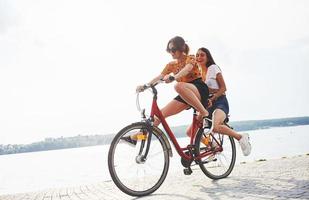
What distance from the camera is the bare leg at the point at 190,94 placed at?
239 inches

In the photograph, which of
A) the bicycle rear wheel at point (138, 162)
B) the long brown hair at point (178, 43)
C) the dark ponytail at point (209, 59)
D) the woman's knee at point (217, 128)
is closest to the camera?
the bicycle rear wheel at point (138, 162)

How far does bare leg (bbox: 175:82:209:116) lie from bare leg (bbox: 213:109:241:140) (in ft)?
1.23

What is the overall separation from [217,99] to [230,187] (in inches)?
61.4

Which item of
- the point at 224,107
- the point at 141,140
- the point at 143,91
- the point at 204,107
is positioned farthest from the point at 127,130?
the point at 224,107

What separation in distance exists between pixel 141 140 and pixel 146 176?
0.50 metres

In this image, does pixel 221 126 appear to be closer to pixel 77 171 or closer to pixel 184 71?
pixel 184 71

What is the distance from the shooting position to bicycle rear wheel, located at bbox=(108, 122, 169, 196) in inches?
214

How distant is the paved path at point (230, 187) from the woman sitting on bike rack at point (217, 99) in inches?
25.2

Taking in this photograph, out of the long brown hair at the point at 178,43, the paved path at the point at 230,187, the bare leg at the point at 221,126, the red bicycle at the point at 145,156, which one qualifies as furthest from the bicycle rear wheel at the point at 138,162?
the long brown hair at the point at 178,43

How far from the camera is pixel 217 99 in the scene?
6.84 metres

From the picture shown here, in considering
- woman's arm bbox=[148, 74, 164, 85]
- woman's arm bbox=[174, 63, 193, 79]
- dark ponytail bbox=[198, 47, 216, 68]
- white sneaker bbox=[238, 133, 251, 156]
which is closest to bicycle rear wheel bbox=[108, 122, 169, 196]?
woman's arm bbox=[148, 74, 164, 85]

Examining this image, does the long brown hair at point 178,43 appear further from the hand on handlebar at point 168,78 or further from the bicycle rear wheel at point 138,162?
the bicycle rear wheel at point 138,162

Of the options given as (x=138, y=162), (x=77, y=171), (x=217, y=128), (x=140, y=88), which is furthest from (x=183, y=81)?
(x=77, y=171)

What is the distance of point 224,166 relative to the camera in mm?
7031
